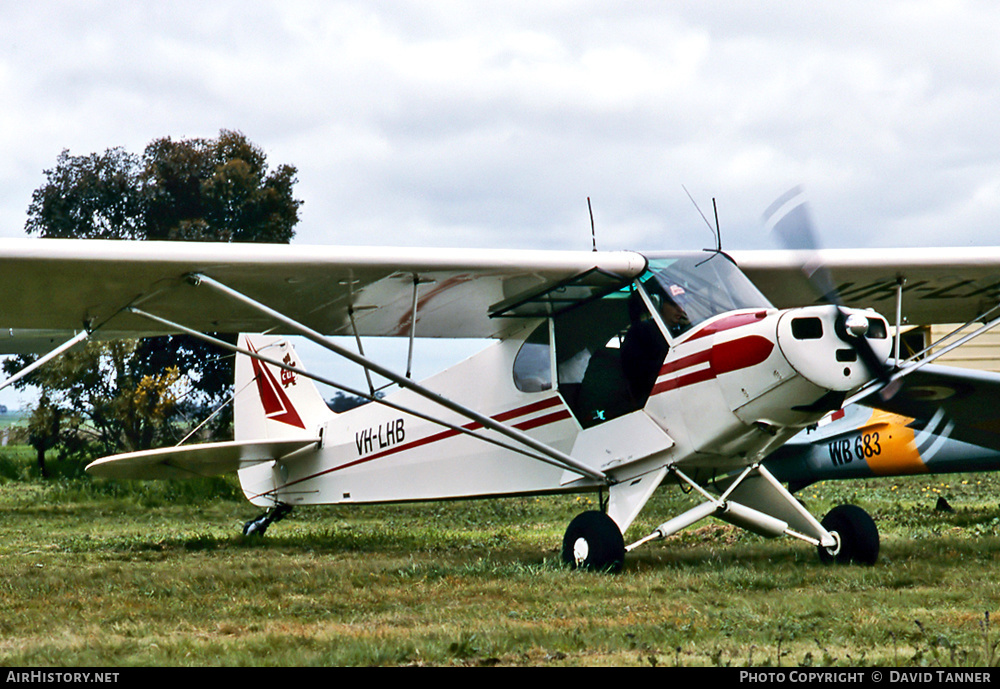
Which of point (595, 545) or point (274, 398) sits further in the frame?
point (274, 398)

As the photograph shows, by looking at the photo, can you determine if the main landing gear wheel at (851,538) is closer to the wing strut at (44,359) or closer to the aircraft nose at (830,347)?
the aircraft nose at (830,347)

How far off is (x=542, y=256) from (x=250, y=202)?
22636 millimetres

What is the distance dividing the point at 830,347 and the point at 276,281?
4.23 m

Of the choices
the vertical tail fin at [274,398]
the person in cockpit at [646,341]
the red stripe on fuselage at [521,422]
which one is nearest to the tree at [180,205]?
the vertical tail fin at [274,398]

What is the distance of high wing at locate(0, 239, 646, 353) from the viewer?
701cm

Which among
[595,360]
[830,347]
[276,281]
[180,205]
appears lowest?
[830,347]

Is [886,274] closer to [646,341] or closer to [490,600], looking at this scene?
[646,341]

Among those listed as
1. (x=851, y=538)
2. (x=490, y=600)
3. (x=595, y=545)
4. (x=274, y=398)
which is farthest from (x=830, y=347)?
(x=274, y=398)

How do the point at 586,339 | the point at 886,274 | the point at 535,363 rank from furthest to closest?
the point at 886,274 < the point at 535,363 < the point at 586,339

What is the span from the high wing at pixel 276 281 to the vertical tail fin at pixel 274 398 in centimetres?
295

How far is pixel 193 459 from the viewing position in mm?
10477

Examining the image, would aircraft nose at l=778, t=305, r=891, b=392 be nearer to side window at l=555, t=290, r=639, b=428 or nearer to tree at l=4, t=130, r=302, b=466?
side window at l=555, t=290, r=639, b=428

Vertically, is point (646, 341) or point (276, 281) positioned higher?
point (276, 281)

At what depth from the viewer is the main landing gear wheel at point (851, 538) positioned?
23.3 feet
